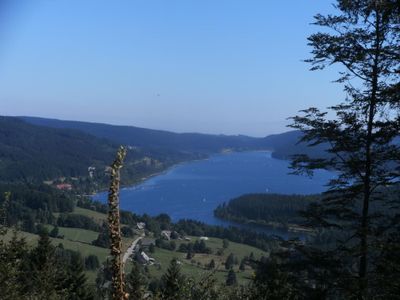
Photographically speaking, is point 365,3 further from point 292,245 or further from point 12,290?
point 12,290

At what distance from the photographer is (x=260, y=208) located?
110m

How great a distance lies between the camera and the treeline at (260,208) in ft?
337

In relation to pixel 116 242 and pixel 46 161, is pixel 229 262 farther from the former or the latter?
pixel 46 161

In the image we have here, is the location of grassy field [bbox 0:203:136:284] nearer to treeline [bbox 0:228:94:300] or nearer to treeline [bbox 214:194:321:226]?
treeline [bbox 214:194:321:226]

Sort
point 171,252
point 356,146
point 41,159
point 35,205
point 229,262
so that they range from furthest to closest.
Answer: point 41,159 → point 35,205 → point 171,252 → point 229,262 → point 356,146

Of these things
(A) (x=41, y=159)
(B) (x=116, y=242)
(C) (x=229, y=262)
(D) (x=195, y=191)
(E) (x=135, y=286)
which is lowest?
(C) (x=229, y=262)

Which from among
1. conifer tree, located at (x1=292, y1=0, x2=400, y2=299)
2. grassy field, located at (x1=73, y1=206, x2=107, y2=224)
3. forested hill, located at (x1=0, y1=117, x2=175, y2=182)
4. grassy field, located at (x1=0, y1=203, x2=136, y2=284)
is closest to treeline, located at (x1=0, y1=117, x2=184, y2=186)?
forested hill, located at (x1=0, y1=117, x2=175, y2=182)

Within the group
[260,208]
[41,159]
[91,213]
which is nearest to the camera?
[91,213]

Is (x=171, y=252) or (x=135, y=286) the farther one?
(x=171, y=252)

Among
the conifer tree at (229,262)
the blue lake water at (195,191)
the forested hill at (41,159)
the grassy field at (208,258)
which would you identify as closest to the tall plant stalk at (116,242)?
the grassy field at (208,258)

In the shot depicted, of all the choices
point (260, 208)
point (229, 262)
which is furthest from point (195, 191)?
point (229, 262)

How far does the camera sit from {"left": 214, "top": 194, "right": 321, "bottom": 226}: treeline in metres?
103

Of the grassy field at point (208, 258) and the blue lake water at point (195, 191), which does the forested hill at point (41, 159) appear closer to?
the blue lake water at point (195, 191)

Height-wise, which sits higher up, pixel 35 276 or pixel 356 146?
pixel 356 146
